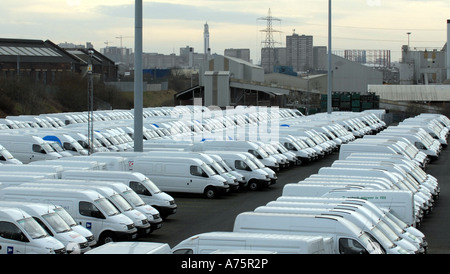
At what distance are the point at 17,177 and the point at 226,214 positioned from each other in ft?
21.7

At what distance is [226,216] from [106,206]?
17.7 feet

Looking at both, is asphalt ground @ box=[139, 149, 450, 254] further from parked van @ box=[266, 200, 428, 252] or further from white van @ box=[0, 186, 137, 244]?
parked van @ box=[266, 200, 428, 252]

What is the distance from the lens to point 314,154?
40.6m

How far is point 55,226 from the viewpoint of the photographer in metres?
16.6

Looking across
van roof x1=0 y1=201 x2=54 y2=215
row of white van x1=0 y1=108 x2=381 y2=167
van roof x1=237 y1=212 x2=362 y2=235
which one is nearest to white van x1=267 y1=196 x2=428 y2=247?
van roof x1=237 y1=212 x2=362 y2=235

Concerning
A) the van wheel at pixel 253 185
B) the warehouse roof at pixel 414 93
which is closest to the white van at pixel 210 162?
the van wheel at pixel 253 185

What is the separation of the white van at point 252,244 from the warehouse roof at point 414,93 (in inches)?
3328

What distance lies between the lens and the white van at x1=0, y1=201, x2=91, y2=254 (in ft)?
53.5

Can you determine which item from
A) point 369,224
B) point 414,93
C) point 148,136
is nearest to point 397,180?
point 369,224

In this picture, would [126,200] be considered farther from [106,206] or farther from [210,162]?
[210,162]

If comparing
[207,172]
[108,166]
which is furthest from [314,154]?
[108,166]
